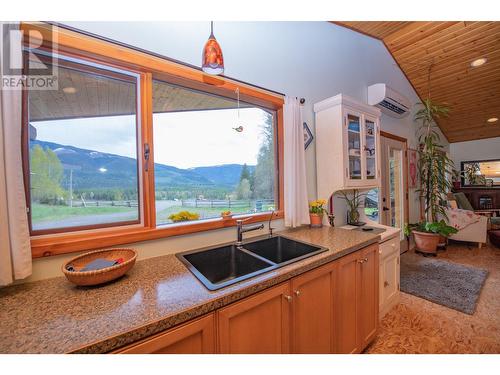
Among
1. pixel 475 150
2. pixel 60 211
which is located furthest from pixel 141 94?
pixel 475 150

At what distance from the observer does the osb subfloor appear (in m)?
1.51

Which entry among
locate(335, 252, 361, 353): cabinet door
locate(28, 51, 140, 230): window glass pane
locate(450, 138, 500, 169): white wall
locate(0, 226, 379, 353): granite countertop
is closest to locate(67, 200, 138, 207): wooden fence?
locate(28, 51, 140, 230): window glass pane

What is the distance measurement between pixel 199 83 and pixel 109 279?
126cm

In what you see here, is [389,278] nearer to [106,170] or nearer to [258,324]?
[258,324]

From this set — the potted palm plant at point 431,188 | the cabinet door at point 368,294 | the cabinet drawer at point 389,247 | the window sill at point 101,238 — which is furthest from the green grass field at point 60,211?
the potted palm plant at point 431,188

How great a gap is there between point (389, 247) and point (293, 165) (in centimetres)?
119

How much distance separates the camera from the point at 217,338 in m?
0.77

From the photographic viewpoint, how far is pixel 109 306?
2.37 feet

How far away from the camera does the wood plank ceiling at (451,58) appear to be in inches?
108

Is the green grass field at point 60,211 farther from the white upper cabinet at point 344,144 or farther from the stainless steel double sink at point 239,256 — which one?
the white upper cabinet at point 344,144

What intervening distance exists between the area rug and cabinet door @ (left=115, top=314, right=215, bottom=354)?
254 centimetres
